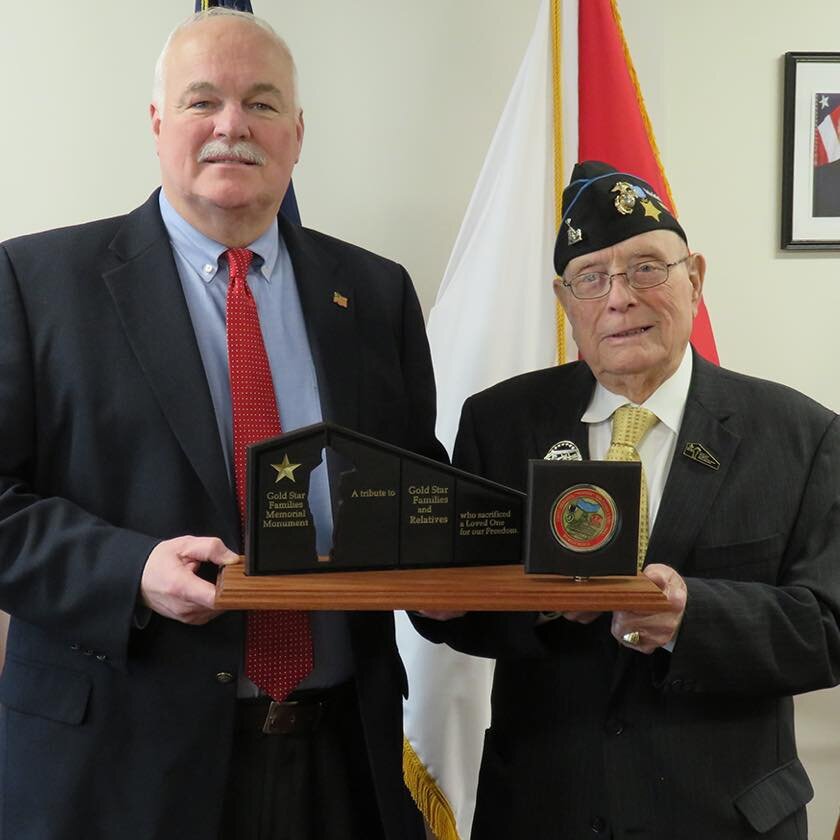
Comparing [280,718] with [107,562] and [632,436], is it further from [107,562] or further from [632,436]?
[632,436]

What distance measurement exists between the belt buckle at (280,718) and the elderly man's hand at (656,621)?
0.47 m

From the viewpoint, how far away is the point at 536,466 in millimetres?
1290

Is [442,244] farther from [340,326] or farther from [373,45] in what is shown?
[340,326]

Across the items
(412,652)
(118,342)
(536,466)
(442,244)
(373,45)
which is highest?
(373,45)

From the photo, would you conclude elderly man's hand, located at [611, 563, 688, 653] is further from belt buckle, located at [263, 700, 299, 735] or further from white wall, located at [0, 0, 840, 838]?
white wall, located at [0, 0, 840, 838]

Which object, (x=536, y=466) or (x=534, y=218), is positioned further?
(x=534, y=218)

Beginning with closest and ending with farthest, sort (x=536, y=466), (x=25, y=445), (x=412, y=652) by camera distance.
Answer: (x=536, y=466), (x=25, y=445), (x=412, y=652)

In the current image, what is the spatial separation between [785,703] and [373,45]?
1.75 m

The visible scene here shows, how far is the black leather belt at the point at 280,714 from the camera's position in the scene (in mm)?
1506

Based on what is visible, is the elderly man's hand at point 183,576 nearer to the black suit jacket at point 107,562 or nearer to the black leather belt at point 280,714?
the black suit jacket at point 107,562

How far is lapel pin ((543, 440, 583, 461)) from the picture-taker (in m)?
1.58

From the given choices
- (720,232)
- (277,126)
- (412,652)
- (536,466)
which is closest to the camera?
(536,466)

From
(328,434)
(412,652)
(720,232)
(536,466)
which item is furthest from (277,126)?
(720,232)

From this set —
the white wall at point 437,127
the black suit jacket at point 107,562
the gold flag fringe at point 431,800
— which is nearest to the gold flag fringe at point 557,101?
the white wall at point 437,127
